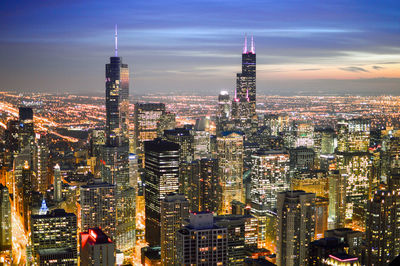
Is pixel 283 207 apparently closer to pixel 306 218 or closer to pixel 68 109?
pixel 306 218

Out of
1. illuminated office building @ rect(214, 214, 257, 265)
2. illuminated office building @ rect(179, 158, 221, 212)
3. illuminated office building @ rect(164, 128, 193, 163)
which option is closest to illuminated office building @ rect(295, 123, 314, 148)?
illuminated office building @ rect(179, 158, 221, 212)

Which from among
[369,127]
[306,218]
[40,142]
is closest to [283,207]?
[306,218]

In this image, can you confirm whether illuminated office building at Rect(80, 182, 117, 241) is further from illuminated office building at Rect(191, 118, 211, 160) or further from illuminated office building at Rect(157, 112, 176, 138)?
illuminated office building at Rect(157, 112, 176, 138)

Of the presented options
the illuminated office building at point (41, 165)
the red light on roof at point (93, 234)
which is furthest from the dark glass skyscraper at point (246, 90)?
the red light on roof at point (93, 234)

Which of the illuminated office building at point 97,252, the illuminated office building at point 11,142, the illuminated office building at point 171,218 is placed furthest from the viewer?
the illuminated office building at point 11,142

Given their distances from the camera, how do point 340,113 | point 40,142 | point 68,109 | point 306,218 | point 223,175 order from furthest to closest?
1. point 223,175
2. point 40,142
3. point 340,113
4. point 68,109
5. point 306,218

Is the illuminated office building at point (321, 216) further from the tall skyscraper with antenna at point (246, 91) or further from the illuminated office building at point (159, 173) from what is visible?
the tall skyscraper with antenna at point (246, 91)
